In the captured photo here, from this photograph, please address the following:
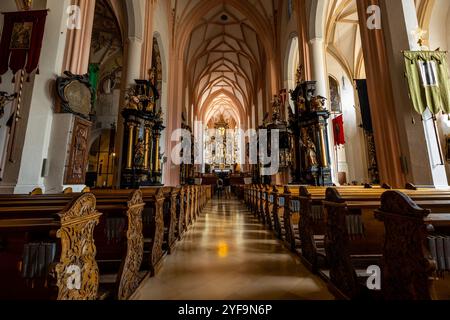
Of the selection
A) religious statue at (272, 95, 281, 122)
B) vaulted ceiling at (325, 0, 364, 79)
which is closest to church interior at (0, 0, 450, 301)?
religious statue at (272, 95, 281, 122)

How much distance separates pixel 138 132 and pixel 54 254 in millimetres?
6092

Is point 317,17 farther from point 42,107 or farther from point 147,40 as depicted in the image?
point 42,107

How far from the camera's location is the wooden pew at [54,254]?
1.04m

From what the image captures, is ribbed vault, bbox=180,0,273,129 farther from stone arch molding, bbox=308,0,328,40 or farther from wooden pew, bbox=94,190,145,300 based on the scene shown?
wooden pew, bbox=94,190,145,300

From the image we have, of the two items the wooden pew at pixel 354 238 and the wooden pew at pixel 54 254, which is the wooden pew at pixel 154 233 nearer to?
the wooden pew at pixel 54 254

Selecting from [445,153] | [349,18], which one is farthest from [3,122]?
[349,18]

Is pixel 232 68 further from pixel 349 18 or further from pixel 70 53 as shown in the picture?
pixel 70 53

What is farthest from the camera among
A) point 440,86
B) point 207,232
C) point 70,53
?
point 207,232

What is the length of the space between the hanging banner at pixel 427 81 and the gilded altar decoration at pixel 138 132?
6720 millimetres

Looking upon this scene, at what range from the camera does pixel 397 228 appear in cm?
118

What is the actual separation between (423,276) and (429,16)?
10765 mm

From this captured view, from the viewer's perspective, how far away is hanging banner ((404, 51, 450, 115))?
3580mm

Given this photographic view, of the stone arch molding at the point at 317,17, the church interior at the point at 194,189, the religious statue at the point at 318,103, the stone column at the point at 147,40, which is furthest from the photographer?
the stone column at the point at 147,40

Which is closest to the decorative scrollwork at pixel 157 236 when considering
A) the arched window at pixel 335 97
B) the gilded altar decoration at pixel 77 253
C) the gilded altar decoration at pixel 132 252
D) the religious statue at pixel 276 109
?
the gilded altar decoration at pixel 132 252
